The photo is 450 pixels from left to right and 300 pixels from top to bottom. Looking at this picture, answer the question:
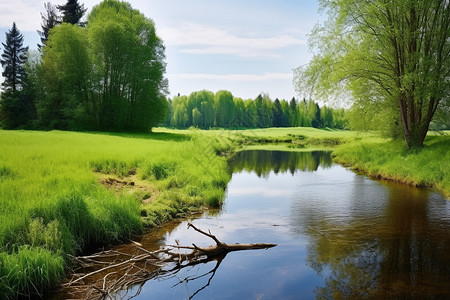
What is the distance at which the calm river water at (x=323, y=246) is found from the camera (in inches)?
284

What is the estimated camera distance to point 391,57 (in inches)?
917

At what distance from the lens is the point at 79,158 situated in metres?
15.8

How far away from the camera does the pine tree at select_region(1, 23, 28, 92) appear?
55.1 meters

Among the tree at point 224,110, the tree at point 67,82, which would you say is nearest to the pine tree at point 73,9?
the tree at point 67,82

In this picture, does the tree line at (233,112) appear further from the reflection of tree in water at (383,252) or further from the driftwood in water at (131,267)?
the driftwood in water at (131,267)

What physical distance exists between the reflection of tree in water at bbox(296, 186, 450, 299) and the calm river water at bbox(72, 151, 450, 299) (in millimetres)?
A: 21

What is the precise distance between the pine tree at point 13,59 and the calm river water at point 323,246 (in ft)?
172

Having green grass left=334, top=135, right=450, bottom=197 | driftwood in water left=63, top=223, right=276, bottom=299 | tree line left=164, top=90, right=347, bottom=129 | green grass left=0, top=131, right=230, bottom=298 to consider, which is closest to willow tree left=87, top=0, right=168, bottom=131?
green grass left=334, top=135, right=450, bottom=197

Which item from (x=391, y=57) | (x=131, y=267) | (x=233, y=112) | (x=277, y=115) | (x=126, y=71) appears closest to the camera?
(x=131, y=267)

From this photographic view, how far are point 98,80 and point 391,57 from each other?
117 feet

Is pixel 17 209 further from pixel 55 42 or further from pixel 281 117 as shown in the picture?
pixel 281 117

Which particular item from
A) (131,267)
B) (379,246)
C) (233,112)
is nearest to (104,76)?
(131,267)

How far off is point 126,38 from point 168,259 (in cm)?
4129

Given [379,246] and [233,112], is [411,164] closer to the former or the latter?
[379,246]
